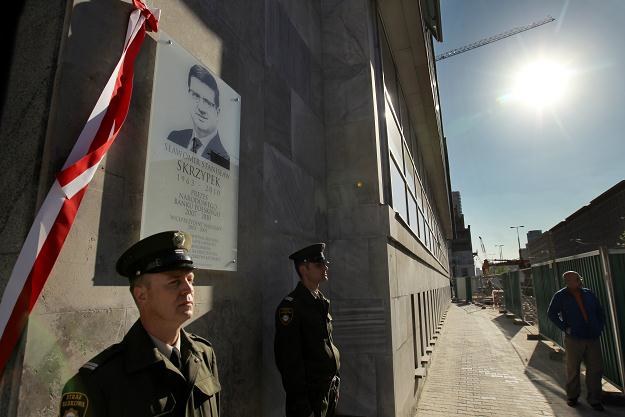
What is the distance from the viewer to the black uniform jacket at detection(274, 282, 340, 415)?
9.53 ft

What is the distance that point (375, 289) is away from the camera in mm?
4719

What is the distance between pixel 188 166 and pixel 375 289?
303cm

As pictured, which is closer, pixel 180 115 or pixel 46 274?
pixel 46 274

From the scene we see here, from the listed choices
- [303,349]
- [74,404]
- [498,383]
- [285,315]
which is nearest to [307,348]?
[303,349]

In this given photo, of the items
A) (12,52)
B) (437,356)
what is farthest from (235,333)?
(437,356)

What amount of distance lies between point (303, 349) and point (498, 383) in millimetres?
6343

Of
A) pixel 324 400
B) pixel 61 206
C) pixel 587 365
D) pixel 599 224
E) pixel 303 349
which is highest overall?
pixel 599 224

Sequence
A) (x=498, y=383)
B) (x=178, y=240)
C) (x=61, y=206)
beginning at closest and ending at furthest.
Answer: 1. (x=61, y=206)
2. (x=178, y=240)
3. (x=498, y=383)

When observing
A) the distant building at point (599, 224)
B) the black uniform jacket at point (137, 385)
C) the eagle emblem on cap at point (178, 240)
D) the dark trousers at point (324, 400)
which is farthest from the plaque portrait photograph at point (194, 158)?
the distant building at point (599, 224)

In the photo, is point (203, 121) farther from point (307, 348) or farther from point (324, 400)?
point (324, 400)

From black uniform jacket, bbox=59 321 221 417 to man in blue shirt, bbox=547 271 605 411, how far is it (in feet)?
22.5

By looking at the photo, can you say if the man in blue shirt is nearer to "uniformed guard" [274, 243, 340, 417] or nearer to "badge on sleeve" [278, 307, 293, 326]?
"uniformed guard" [274, 243, 340, 417]

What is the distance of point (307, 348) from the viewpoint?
3125 mm

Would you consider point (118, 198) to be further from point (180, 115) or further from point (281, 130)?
point (281, 130)
